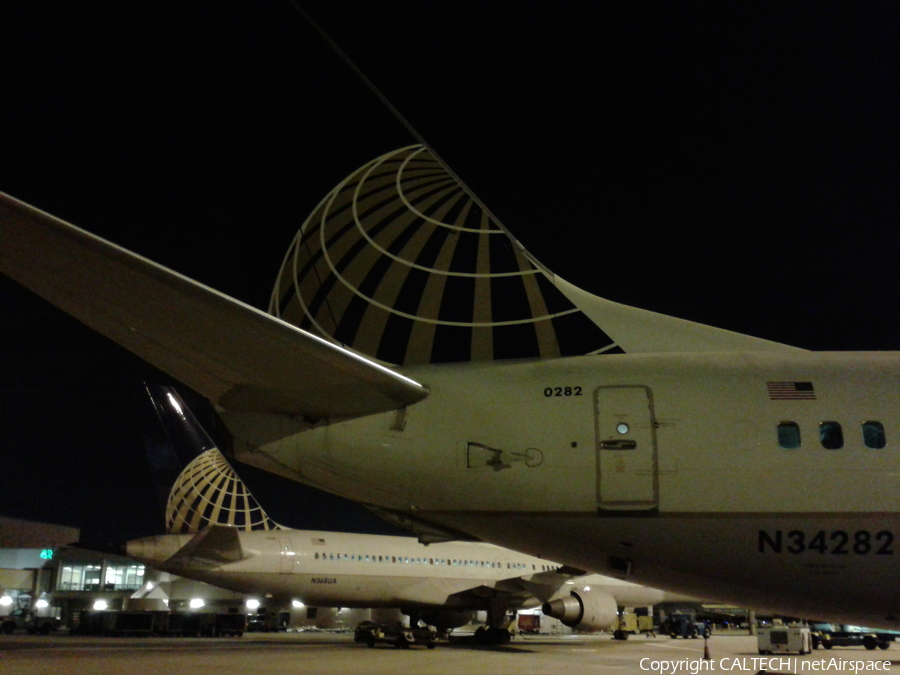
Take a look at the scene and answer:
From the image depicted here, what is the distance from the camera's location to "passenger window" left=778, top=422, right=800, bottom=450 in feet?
17.5

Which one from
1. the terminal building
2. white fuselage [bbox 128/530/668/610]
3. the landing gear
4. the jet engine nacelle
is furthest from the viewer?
the terminal building

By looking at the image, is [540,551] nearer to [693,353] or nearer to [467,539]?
[467,539]

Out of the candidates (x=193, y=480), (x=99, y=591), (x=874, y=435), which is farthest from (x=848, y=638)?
(x=99, y=591)

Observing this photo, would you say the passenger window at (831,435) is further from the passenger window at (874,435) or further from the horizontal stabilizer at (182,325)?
the horizontal stabilizer at (182,325)

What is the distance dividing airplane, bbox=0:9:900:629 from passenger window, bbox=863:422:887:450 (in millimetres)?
10

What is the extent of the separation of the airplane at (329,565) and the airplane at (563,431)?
16.6 m

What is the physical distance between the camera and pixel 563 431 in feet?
18.1

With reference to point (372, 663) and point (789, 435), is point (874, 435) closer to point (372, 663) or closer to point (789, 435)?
point (789, 435)

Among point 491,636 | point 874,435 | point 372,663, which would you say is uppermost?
point 874,435

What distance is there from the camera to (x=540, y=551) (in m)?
5.71

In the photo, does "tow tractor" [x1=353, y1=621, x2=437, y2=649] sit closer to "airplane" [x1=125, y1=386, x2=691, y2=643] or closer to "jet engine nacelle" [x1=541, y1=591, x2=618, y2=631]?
"airplane" [x1=125, y1=386, x2=691, y2=643]

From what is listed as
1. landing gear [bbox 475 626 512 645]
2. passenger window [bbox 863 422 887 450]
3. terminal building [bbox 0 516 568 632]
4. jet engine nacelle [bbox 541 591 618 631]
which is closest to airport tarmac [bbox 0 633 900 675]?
jet engine nacelle [bbox 541 591 618 631]

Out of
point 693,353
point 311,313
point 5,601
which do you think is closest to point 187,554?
point 311,313

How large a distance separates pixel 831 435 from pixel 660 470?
1.33 meters
